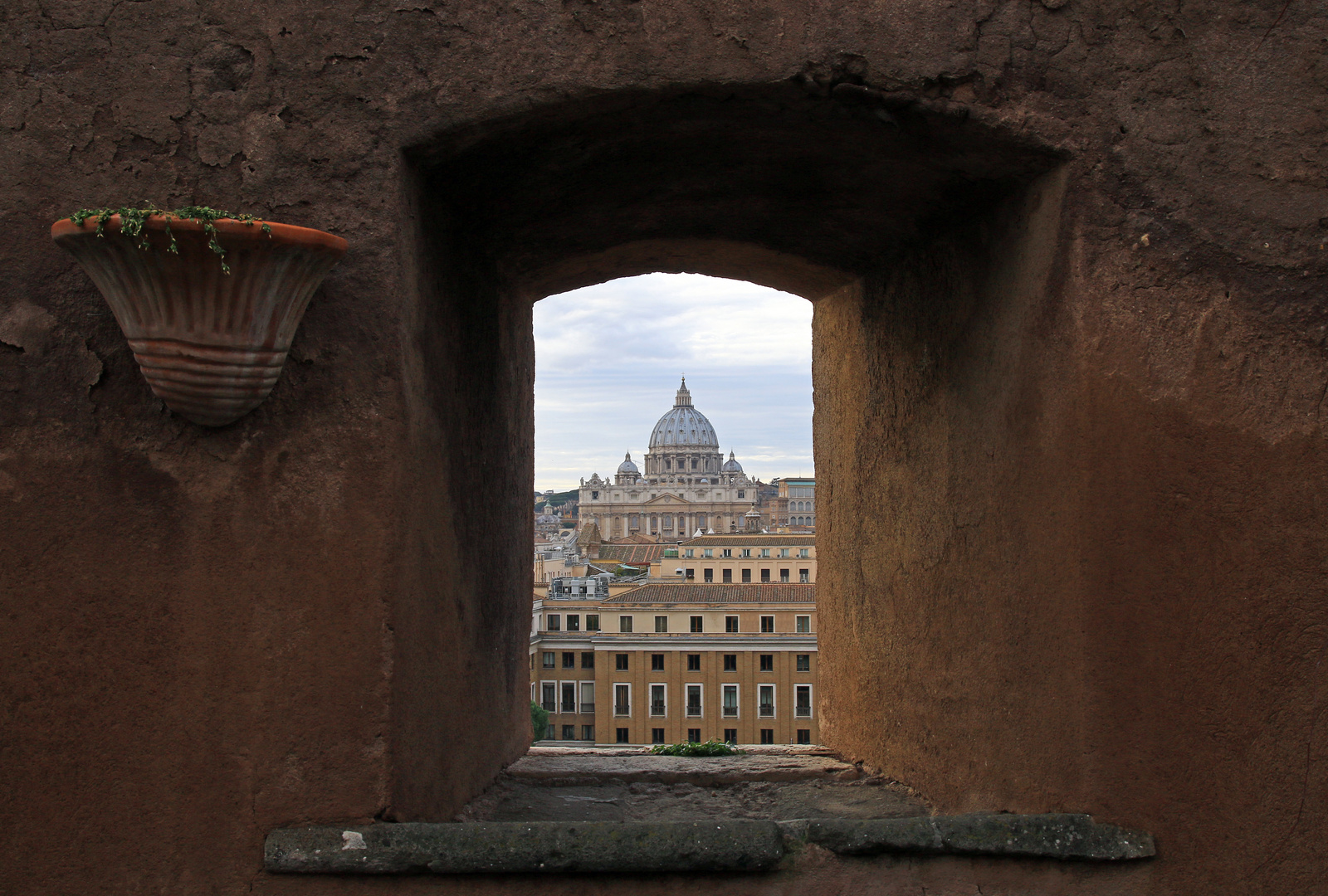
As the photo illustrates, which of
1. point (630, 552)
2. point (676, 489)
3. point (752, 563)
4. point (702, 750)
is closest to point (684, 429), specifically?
point (676, 489)

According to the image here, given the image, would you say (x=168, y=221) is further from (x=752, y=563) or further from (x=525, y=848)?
(x=752, y=563)

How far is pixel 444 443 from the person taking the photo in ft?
7.08

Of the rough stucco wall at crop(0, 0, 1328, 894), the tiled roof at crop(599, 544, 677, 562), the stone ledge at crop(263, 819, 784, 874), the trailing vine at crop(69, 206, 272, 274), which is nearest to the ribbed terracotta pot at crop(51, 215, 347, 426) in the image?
the trailing vine at crop(69, 206, 272, 274)

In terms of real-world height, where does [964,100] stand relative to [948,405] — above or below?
above

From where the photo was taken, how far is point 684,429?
102 metres

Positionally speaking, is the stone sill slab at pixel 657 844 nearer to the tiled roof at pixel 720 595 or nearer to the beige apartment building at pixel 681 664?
the beige apartment building at pixel 681 664

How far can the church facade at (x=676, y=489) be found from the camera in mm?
94125

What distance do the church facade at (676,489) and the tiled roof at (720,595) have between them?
71.5 meters

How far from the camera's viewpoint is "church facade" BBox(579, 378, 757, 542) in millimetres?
94125

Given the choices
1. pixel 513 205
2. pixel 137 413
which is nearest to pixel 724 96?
pixel 513 205

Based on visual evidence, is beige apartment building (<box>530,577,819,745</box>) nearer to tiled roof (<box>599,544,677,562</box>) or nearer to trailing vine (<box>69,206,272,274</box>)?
trailing vine (<box>69,206,272,274</box>)

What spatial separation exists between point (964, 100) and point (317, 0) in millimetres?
1259

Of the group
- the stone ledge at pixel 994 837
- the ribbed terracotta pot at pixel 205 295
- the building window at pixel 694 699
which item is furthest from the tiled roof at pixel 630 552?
the ribbed terracotta pot at pixel 205 295

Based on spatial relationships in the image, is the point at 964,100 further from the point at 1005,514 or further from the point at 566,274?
the point at 566,274
